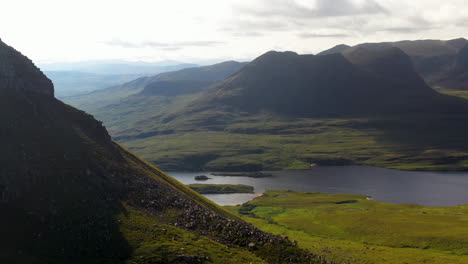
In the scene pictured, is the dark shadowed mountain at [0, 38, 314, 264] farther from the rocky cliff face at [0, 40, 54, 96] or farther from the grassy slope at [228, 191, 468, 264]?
the grassy slope at [228, 191, 468, 264]

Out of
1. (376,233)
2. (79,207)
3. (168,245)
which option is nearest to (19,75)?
(79,207)

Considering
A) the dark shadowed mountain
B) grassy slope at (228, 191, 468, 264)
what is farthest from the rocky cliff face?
grassy slope at (228, 191, 468, 264)

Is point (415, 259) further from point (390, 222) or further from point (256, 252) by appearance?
point (256, 252)

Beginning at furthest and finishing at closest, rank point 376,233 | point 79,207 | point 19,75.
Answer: point 376,233, point 19,75, point 79,207

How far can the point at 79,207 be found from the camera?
71.2 metres

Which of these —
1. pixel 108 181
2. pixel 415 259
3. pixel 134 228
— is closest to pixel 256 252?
pixel 134 228

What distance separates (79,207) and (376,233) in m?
103

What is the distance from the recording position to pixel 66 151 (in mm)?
81750

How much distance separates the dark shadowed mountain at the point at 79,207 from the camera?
63375 millimetres

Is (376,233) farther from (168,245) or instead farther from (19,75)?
(19,75)

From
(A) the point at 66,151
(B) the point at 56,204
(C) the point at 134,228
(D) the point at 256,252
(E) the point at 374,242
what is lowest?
(E) the point at 374,242

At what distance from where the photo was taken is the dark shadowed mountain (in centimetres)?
6338

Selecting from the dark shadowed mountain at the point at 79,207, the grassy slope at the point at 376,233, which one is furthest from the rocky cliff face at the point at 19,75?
the grassy slope at the point at 376,233

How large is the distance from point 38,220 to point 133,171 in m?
29.3
